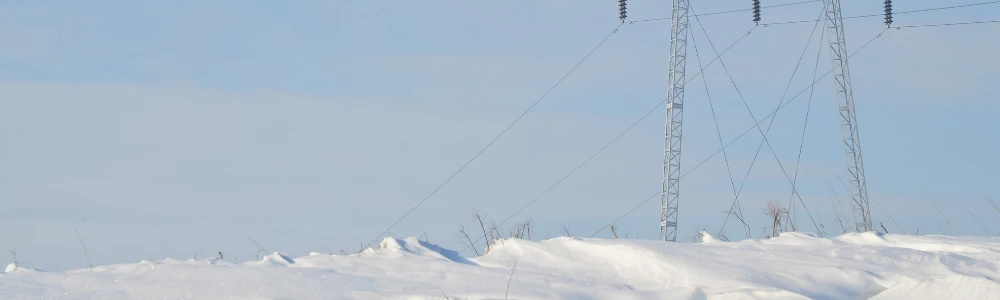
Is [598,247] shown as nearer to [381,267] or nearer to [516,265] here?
[516,265]

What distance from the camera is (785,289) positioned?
5023 mm

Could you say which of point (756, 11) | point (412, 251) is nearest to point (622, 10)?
point (756, 11)

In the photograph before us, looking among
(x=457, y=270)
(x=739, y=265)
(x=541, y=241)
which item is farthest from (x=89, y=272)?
(x=739, y=265)

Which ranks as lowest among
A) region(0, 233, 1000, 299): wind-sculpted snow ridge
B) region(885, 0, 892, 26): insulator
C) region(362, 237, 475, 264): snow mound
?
region(0, 233, 1000, 299): wind-sculpted snow ridge

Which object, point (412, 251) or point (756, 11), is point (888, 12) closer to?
point (756, 11)

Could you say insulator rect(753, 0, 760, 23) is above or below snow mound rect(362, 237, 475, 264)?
above

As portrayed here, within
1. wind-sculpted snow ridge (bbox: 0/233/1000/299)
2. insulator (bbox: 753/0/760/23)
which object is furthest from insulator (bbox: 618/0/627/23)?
wind-sculpted snow ridge (bbox: 0/233/1000/299)

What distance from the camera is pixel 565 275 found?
546 centimetres

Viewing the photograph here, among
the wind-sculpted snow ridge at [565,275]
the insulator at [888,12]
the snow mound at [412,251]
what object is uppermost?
the insulator at [888,12]

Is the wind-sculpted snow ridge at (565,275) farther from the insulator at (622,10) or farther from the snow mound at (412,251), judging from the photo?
the insulator at (622,10)

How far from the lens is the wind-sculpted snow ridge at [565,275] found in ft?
16.2

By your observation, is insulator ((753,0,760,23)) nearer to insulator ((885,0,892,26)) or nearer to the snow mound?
insulator ((885,0,892,26))

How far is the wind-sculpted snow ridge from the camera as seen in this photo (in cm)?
494

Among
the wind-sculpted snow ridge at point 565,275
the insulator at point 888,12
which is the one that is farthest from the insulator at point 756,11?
the wind-sculpted snow ridge at point 565,275
